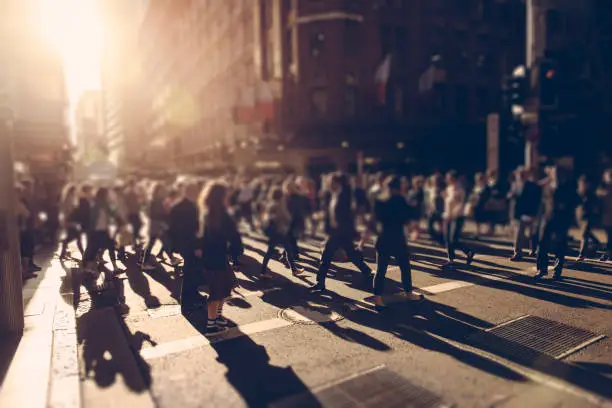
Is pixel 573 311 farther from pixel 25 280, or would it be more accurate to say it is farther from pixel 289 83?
pixel 289 83

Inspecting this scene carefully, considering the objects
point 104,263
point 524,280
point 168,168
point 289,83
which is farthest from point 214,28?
point 524,280

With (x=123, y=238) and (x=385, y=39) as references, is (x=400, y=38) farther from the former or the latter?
(x=123, y=238)

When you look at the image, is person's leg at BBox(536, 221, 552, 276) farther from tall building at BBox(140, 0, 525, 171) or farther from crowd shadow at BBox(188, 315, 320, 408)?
tall building at BBox(140, 0, 525, 171)

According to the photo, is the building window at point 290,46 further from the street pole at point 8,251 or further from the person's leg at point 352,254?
the street pole at point 8,251

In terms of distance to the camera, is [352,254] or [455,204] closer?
[352,254]

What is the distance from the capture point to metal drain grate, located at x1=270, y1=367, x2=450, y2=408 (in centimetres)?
409

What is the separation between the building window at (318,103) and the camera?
2939 centimetres

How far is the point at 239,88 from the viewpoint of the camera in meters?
35.2

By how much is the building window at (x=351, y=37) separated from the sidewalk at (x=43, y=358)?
2422 cm

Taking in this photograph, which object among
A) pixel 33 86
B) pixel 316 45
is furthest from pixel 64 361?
pixel 33 86

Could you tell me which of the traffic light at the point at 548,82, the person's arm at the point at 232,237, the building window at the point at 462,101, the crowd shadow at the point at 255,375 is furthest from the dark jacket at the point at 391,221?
the building window at the point at 462,101

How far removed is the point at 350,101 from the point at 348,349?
25.3m

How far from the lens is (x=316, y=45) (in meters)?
29.1

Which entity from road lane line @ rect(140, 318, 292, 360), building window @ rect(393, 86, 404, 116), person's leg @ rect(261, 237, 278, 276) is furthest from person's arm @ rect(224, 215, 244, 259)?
building window @ rect(393, 86, 404, 116)
